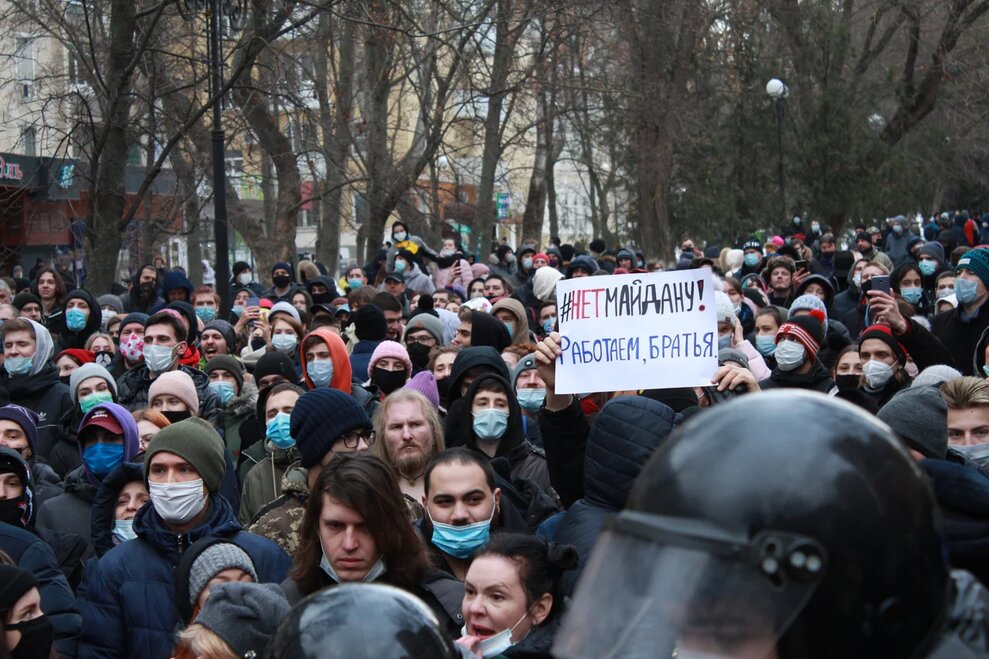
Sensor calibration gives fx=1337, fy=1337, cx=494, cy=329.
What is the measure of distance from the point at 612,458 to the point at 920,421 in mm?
1050

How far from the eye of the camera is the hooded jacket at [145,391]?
848 cm

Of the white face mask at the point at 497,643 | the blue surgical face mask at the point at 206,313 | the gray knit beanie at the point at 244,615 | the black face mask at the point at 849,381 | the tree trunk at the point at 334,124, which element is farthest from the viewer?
the tree trunk at the point at 334,124

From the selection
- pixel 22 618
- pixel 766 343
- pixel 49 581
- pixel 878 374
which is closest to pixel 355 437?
pixel 49 581

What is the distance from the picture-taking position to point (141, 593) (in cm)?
496

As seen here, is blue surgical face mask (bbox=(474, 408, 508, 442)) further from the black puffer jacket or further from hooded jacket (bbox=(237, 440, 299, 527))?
the black puffer jacket

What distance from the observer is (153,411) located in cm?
704

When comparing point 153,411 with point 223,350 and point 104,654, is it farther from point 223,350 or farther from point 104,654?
point 223,350

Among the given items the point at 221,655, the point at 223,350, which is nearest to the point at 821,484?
the point at 221,655

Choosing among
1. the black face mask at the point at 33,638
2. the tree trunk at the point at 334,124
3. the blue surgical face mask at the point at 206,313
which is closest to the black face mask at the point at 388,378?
the black face mask at the point at 33,638

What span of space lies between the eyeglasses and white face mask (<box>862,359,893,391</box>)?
3274mm

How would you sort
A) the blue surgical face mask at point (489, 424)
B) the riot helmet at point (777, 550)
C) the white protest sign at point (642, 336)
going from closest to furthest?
the riot helmet at point (777, 550) < the white protest sign at point (642, 336) < the blue surgical face mask at point (489, 424)

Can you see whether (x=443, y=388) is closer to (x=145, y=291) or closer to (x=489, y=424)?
(x=489, y=424)

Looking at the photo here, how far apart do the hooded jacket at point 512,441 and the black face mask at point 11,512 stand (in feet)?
7.21

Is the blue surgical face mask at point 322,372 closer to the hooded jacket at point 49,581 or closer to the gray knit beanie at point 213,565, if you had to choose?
the hooded jacket at point 49,581
